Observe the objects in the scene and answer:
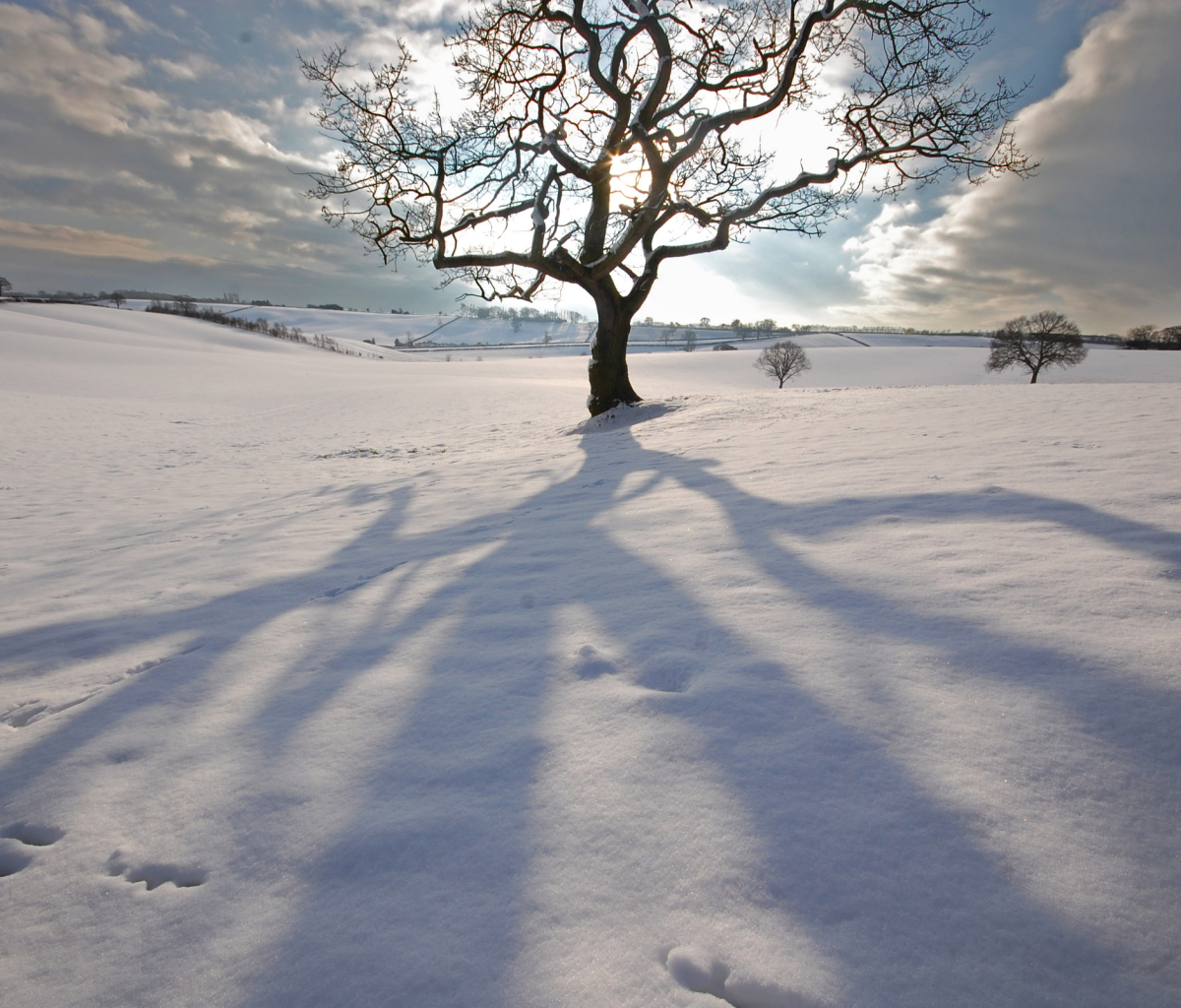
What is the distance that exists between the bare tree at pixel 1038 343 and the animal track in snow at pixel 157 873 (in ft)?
131

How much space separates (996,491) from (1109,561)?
40.4 inches

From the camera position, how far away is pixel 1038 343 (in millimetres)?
30562

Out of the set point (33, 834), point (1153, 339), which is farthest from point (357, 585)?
point (1153, 339)

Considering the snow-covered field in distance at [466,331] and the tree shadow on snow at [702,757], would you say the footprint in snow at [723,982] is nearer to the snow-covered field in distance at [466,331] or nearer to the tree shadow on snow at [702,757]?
the tree shadow on snow at [702,757]

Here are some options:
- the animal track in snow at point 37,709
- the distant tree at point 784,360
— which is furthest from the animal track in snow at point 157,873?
the distant tree at point 784,360

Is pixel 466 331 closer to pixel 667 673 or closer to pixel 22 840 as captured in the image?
pixel 667 673

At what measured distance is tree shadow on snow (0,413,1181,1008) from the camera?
1033 mm

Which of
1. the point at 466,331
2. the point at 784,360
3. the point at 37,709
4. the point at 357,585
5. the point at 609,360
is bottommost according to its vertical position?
the point at 37,709

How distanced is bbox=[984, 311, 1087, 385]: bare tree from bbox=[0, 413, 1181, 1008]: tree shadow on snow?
37192 mm

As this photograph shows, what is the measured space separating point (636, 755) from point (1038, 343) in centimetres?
4008

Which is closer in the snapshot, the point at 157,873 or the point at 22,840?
the point at 157,873

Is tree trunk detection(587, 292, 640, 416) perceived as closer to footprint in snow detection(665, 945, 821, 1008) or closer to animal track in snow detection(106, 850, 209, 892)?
animal track in snow detection(106, 850, 209, 892)

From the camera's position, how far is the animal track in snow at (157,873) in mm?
1322

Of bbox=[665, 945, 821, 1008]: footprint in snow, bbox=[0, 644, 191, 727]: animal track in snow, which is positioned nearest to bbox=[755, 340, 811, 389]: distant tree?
bbox=[0, 644, 191, 727]: animal track in snow
